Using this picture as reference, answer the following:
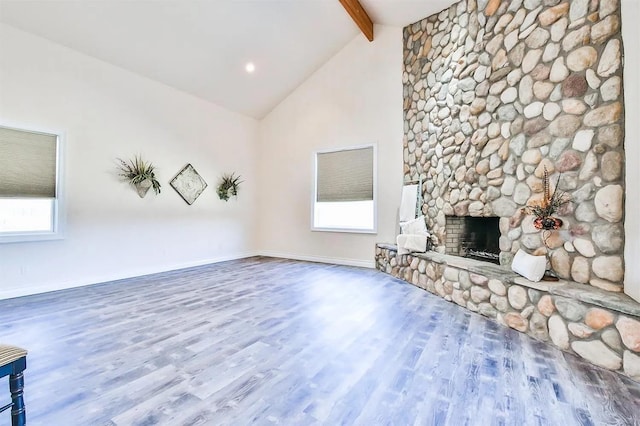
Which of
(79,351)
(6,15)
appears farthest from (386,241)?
(6,15)

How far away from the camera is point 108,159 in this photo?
4.81 meters

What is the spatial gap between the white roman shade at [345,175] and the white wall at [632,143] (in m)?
3.83

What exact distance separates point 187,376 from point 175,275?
3.54 m

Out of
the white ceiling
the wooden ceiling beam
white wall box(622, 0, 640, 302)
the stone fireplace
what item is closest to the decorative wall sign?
the white ceiling

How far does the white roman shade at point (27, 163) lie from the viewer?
390cm

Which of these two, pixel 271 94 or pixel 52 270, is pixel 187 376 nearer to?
pixel 52 270

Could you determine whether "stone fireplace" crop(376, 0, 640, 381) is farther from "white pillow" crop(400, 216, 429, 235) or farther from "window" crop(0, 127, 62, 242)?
"window" crop(0, 127, 62, 242)

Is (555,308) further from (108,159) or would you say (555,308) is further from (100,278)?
(108,159)

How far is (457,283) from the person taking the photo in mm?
3762

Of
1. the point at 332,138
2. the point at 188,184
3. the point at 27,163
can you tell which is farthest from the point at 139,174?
the point at 332,138

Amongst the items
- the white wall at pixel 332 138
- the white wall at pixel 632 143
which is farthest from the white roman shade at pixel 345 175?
the white wall at pixel 632 143

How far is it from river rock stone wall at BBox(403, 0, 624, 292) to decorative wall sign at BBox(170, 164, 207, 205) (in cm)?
447

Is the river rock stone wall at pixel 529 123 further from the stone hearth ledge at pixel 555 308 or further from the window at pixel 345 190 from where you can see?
the window at pixel 345 190

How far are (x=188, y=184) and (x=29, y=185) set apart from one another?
2.35 m
